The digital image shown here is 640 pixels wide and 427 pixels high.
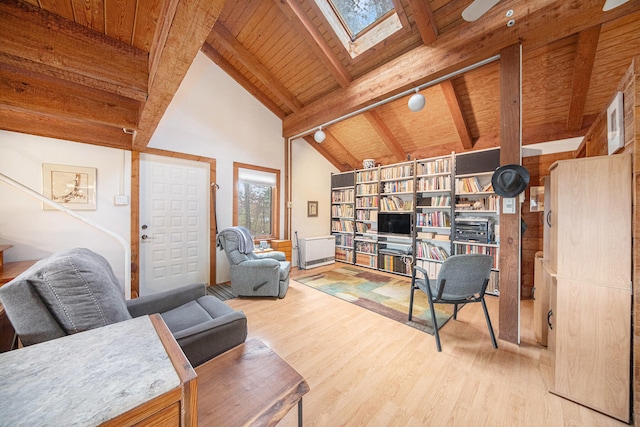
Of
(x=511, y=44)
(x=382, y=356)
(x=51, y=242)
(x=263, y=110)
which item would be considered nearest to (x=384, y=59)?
(x=511, y=44)

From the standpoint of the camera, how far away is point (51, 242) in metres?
2.63

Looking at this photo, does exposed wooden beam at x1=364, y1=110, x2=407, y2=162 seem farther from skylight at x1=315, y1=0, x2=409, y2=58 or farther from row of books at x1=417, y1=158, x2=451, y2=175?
skylight at x1=315, y1=0, x2=409, y2=58

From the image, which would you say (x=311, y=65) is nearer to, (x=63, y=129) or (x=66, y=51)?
(x=66, y=51)

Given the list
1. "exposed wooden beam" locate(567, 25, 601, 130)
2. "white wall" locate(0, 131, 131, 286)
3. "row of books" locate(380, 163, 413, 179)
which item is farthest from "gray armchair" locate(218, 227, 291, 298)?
"exposed wooden beam" locate(567, 25, 601, 130)

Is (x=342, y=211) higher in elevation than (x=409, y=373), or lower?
higher

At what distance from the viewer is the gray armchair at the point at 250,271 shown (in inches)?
122

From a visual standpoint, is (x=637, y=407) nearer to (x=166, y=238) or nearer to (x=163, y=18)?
(x=163, y=18)

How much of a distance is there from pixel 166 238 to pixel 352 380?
3187 mm

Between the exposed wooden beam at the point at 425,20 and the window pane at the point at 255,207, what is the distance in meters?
3.35

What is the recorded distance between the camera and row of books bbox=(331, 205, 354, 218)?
530cm

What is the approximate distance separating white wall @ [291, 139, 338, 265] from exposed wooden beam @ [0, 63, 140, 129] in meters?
3.06

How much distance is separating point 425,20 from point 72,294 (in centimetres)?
338

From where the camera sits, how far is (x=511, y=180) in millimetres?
2021

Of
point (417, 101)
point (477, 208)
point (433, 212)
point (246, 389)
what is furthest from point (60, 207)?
point (477, 208)
